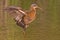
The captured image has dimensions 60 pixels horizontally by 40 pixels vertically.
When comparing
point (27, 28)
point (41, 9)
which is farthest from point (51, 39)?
point (41, 9)

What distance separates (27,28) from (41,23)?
21 centimetres

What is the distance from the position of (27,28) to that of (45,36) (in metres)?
0.19

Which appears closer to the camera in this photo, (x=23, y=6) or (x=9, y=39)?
(x=9, y=39)

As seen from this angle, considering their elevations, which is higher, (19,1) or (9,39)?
(19,1)

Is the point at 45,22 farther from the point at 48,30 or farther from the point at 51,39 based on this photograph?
the point at 51,39

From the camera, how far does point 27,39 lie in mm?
2666

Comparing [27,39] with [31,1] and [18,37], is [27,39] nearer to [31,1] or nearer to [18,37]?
[18,37]

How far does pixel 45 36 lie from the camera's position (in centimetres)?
268

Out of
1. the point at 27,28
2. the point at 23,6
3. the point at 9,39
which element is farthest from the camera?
the point at 23,6

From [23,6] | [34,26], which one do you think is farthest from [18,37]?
[23,6]

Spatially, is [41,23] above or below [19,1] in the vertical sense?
below

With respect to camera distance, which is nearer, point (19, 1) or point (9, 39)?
point (9, 39)

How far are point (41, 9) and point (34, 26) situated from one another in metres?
0.28

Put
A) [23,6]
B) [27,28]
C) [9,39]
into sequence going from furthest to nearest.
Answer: [23,6], [27,28], [9,39]
